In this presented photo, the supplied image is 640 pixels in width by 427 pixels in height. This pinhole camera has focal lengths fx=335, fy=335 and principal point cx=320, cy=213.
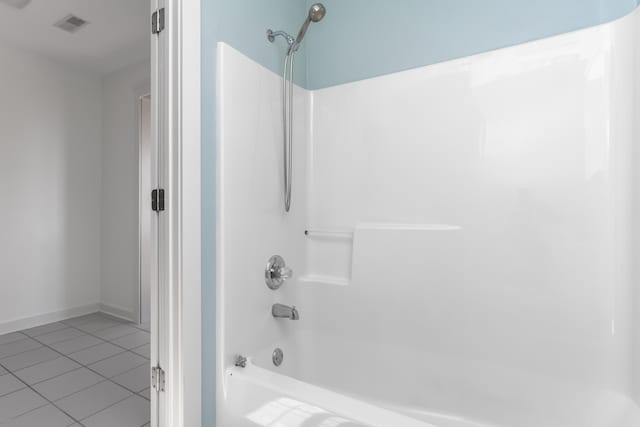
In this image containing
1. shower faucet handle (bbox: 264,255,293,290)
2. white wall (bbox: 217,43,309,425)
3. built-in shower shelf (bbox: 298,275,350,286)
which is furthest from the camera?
built-in shower shelf (bbox: 298,275,350,286)

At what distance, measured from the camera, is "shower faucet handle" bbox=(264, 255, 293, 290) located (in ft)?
4.70

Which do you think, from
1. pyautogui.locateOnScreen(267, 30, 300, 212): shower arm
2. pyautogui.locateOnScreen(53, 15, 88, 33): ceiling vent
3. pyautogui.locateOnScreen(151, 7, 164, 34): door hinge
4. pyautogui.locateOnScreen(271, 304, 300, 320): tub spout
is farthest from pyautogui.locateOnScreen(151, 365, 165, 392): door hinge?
pyautogui.locateOnScreen(53, 15, 88, 33): ceiling vent

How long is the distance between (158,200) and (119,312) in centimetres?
263

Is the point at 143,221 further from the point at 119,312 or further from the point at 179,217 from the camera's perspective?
the point at 179,217

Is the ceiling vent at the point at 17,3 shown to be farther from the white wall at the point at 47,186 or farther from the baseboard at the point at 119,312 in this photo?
the baseboard at the point at 119,312

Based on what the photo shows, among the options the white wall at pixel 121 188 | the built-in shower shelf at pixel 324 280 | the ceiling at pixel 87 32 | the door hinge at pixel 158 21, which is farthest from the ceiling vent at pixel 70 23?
the built-in shower shelf at pixel 324 280

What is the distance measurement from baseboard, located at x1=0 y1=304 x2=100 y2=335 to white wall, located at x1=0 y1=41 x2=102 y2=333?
19 millimetres

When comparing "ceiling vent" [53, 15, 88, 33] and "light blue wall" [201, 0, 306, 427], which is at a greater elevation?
"ceiling vent" [53, 15, 88, 33]

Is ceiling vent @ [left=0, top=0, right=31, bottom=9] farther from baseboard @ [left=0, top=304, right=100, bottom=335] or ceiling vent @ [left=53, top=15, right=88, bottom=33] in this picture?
baseboard @ [left=0, top=304, right=100, bottom=335]

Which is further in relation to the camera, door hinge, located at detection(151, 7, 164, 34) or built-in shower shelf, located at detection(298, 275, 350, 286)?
built-in shower shelf, located at detection(298, 275, 350, 286)

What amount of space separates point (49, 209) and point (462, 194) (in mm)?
3484

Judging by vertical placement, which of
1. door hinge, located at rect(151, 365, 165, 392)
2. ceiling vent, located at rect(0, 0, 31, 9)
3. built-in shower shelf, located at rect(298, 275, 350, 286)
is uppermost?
ceiling vent, located at rect(0, 0, 31, 9)

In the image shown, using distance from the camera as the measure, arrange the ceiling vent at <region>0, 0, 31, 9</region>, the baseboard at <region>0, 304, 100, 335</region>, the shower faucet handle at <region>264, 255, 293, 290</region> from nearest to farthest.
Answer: the shower faucet handle at <region>264, 255, 293, 290</region> → the ceiling vent at <region>0, 0, 31, 9</region> → the baseboard at <region>0, 304, 100, 335</region>

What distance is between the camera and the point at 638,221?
107cm
